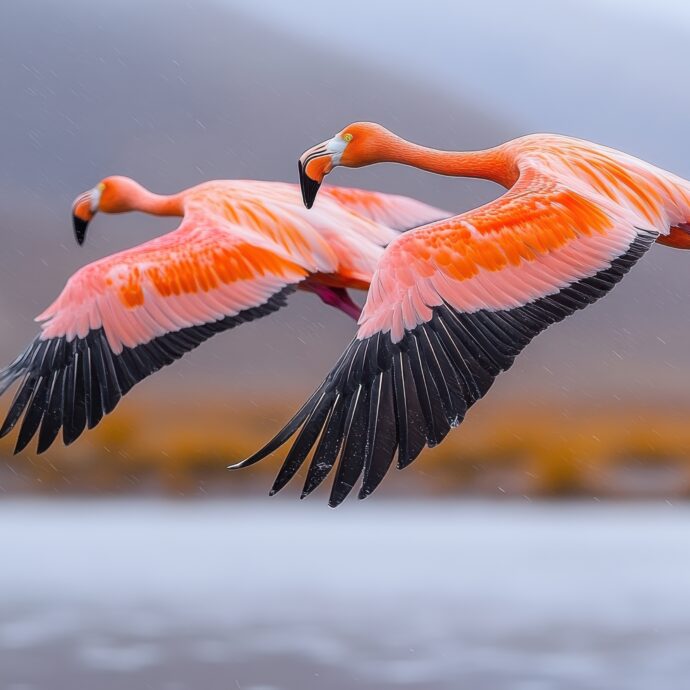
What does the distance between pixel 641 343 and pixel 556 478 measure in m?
19.1

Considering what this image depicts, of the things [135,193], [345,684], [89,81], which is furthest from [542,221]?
[89,81]

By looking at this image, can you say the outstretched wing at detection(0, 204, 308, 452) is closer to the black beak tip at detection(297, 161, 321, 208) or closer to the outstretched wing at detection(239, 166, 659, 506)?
the black beak tip at detection(297, 161, 321, 208)

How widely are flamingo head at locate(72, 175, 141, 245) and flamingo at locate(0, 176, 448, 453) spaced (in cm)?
72

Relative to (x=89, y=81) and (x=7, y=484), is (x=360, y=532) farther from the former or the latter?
(x=89, y=81)

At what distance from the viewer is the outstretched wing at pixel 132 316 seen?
5.59m

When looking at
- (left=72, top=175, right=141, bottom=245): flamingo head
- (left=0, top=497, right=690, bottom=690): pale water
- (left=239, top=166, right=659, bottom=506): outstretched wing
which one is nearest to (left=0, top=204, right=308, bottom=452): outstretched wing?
(left=72, top=175, right=141, bottom=245): flamingo head

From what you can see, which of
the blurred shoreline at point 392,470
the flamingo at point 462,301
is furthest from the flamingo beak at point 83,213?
the blurred shoreline at point 392,470

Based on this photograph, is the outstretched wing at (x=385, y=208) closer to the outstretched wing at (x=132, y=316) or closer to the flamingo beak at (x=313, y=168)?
the outstretched wing at (x=132, y=316)

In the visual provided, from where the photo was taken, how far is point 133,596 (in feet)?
53.1

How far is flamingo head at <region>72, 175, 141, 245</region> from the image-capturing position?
23.8 feet

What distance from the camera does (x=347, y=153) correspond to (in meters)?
5.64

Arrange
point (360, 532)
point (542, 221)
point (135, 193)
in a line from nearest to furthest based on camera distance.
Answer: point (542, 221)
point (135, 193)
point (360, 532)

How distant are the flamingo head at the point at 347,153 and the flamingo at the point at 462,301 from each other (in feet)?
2.52

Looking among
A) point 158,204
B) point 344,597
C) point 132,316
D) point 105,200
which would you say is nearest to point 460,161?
point 132,316
